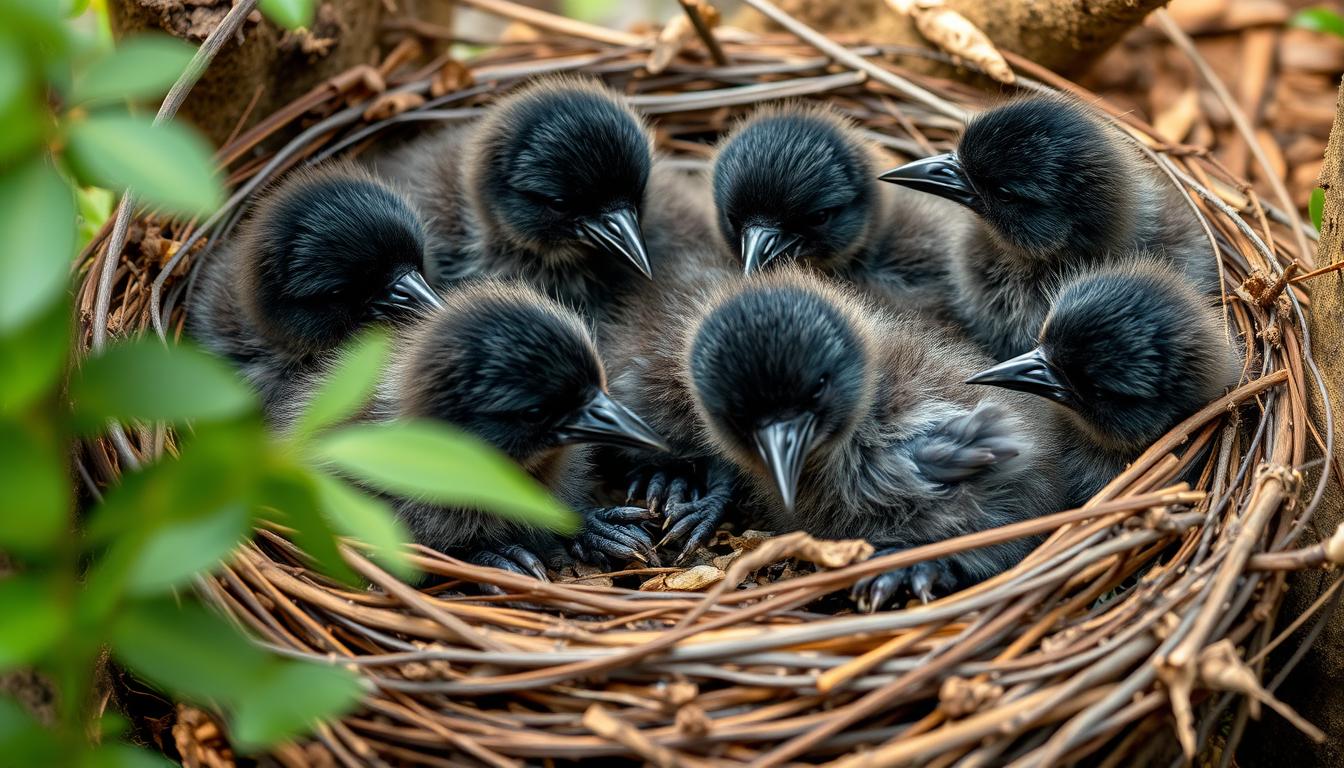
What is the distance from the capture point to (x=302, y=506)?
1.45m

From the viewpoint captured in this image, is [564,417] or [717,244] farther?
[717,244]

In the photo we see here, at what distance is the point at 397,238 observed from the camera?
125 inches

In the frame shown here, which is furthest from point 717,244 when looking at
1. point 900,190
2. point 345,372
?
point 345,372

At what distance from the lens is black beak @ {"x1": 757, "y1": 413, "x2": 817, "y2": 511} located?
2473 millimetres

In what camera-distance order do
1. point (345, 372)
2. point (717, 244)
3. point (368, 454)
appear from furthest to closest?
point (717, 244)
point (345, 372)
point (368, 454)

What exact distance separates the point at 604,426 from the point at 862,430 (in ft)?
2.04

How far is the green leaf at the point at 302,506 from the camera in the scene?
1391mm

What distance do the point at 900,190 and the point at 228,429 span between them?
112 inches

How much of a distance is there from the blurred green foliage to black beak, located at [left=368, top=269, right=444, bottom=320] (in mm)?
1690

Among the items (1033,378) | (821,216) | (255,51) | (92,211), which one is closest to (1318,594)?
(1033,378)

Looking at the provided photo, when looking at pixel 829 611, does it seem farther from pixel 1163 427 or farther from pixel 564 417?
pixel 1163 427

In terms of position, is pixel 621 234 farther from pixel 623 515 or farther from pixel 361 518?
pixel 361 518

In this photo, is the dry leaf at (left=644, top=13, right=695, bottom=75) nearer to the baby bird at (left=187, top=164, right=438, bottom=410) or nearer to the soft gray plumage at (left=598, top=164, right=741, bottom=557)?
the soft gray plumage at (left=598, top=164, right=741, bottom=557)

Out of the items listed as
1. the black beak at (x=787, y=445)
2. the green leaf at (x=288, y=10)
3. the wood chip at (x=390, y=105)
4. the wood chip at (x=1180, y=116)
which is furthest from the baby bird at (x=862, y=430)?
the wood chip at (x=1180, y=116)
